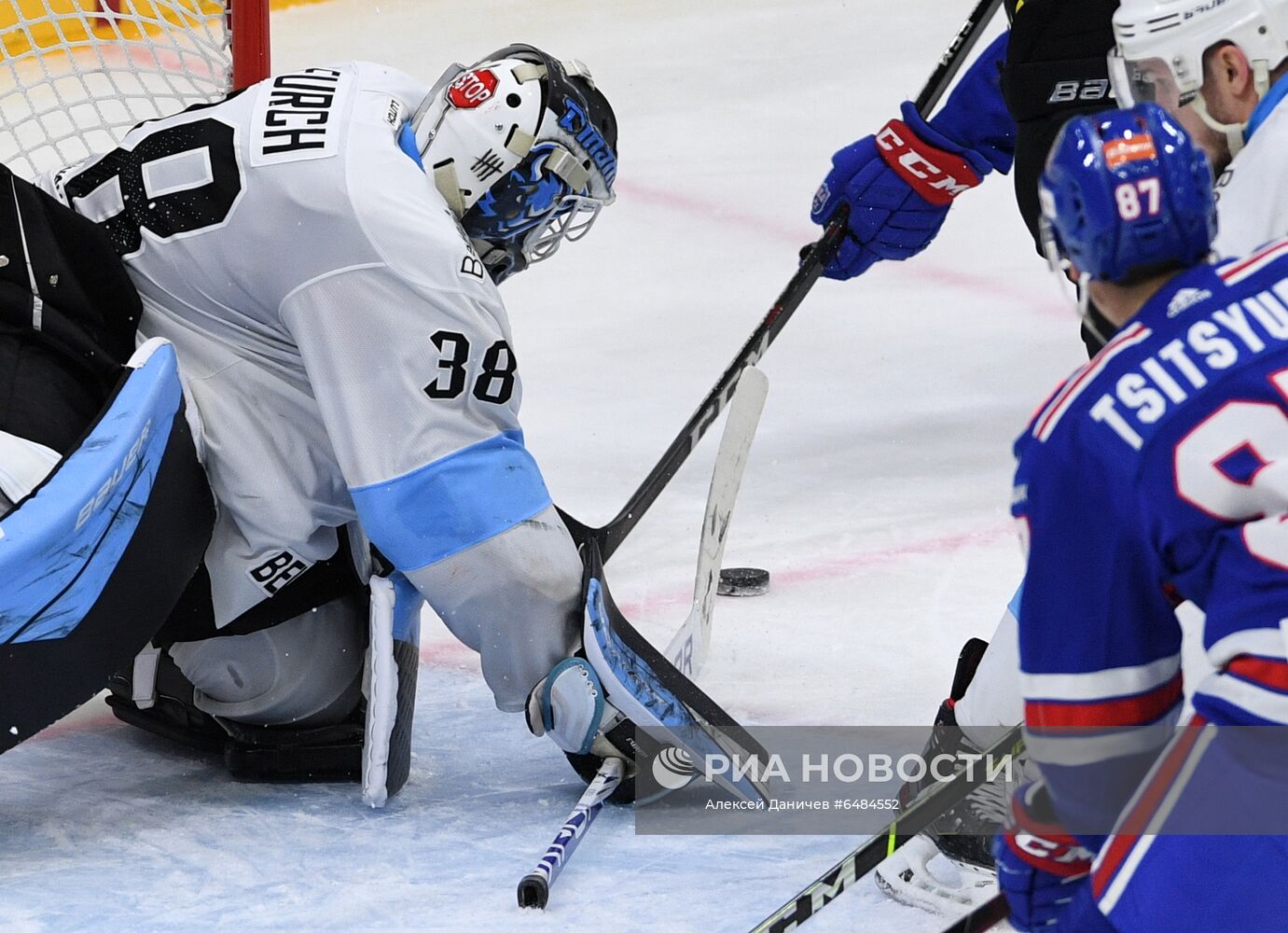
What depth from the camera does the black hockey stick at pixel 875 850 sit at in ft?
5.58

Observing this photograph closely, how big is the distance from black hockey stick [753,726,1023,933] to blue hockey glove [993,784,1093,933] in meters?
0.29

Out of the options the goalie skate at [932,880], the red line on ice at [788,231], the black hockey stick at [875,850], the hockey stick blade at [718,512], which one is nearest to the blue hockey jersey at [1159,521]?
the black hockey stick at [875,850]

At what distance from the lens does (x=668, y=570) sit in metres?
3.24

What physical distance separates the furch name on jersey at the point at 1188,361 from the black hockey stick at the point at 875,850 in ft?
2.01

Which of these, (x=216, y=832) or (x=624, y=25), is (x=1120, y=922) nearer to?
(x=216, y=832)

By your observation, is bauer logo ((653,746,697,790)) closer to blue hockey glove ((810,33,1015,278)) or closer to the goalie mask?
the goalie mask

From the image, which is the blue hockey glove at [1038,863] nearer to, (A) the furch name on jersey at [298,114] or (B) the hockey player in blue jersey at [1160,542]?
(B) the hockey player in blue jersey at [1160,542]

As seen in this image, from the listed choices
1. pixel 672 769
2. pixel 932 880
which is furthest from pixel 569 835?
pixel 932 880

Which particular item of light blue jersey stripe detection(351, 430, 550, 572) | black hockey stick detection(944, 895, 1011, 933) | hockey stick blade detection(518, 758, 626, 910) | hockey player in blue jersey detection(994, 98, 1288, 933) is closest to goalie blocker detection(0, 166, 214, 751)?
light blue jersey stripe detection(351, 430, 550, 572)

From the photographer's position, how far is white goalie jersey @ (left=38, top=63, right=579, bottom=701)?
2.16 meters

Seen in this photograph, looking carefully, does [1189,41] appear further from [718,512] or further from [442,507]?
[718,512]

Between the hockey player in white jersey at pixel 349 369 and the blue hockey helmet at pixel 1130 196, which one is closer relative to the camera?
the blue hockey helmet at pixel 1130 196

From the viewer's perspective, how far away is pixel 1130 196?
1.22 m

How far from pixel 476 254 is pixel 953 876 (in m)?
0.97
